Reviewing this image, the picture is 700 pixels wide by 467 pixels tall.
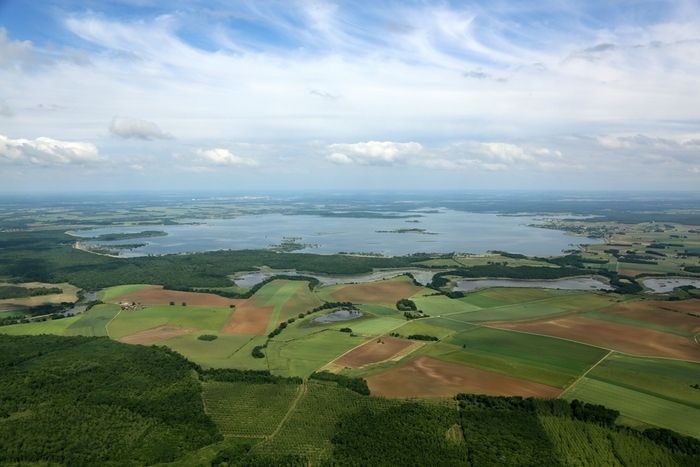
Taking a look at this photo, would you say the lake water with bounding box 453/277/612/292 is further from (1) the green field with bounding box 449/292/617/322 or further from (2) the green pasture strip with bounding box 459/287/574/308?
(1) the green field with bounding box 449/292/617/322

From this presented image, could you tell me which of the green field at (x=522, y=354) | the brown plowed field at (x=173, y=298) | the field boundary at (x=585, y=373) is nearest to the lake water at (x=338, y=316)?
the green field at (x=522, y=354)

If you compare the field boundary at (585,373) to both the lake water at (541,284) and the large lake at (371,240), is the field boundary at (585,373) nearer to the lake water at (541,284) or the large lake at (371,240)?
the lake water at (541,284)

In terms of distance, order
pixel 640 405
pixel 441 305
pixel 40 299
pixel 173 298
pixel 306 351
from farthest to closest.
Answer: pixel 40 299 < pixel 173 298 < pixel 441 305 < pixel 306 351 < pixel 640 405

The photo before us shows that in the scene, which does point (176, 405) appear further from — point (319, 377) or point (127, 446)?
point (319, 377)

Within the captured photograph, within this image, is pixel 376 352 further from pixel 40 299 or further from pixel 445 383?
pixel 40 299

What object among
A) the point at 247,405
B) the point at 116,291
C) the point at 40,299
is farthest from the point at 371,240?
the point at 247,405

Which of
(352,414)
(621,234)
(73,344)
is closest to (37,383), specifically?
(73,344)
